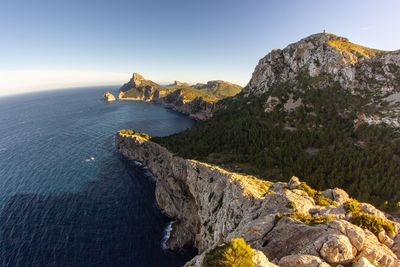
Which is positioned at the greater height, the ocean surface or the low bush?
the low bush

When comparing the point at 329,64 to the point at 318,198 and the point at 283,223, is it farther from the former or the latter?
the point at 283,223

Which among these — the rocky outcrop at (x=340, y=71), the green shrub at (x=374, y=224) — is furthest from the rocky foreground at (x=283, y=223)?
the rocky outcrop at (x=340, y=71)

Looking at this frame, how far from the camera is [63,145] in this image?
560ft

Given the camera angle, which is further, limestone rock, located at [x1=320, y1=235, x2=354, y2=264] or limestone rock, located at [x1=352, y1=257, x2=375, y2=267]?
limestone rock, located at [x1=320, y1=235, x2=354, y2=264]

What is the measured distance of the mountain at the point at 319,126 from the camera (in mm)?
80500

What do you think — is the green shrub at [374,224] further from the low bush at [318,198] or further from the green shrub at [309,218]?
the low bush at [318,198]

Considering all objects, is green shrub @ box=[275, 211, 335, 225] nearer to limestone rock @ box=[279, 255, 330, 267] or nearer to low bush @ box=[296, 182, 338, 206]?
limestone rock @ box=[279, 255, 330, 267]

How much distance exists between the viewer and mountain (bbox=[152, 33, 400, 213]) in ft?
264

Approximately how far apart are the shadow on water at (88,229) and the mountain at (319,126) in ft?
103

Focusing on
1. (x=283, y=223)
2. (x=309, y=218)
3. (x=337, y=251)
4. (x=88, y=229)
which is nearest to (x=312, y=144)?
(x=309, y=218)

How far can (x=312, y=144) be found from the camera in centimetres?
10400

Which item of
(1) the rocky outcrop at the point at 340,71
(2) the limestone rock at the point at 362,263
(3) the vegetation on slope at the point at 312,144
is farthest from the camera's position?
(1) the rocky outcrop at the point at 340,71

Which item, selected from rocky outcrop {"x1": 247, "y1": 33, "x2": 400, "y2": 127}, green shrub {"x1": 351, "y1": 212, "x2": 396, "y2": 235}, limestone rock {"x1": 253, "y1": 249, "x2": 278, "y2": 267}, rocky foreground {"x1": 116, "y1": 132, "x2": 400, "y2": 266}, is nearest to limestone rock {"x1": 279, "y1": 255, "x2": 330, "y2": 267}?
rocky foreground {"x1": 116, "y1": 132, "x2": 400, "y2": 266}

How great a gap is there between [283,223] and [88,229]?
7478cm
